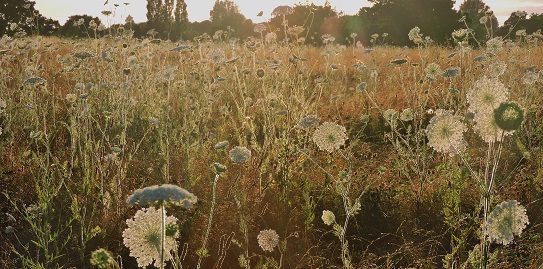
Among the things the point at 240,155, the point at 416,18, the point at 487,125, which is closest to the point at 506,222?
the point at 487,125

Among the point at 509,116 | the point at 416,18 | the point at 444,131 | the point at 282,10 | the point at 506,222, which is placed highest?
the point at 416,18

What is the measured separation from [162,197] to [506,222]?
1163mm

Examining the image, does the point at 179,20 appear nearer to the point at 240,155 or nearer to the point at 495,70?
the point at 495,70

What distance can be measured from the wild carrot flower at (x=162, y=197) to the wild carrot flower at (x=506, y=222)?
103 cm

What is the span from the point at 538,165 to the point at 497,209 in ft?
8.16

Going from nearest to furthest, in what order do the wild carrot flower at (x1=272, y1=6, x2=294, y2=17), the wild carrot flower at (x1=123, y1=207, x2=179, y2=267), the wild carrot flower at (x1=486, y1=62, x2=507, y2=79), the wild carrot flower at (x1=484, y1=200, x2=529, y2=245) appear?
the wild carrot flower at (x1=123, y1=207, x2=179, y2=267), the wild carrot flower at (x1=484, y1=200, x2=529, y2=245), the wild carrot flower at (x1=486, y1=62, x2=507, y2=79), the wild carrot flower at (x1=272, y1=6, x2=294, y2=17)

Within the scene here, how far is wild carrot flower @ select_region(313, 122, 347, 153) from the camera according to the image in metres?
2.39

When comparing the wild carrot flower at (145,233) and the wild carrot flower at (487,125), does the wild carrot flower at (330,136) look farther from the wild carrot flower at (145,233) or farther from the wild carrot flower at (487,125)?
the wild carrot flower at (145,233)

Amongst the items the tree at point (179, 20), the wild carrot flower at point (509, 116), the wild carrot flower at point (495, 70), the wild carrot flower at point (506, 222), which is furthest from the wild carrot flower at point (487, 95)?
the tree at point (179, 20)

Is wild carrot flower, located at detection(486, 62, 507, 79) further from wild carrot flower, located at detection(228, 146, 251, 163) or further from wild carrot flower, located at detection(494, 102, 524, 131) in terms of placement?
wild carrot flower, located at detection(494, 102, 524, 131)

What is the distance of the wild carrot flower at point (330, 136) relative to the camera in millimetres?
2389

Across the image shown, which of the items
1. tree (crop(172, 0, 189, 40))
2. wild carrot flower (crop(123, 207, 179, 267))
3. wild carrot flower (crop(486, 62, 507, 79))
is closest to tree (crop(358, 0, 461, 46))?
tree (crop(172, 0, 189, 40))

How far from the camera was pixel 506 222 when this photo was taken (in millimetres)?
1636

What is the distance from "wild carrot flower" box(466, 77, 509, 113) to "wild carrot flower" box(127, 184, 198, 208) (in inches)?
43.3
